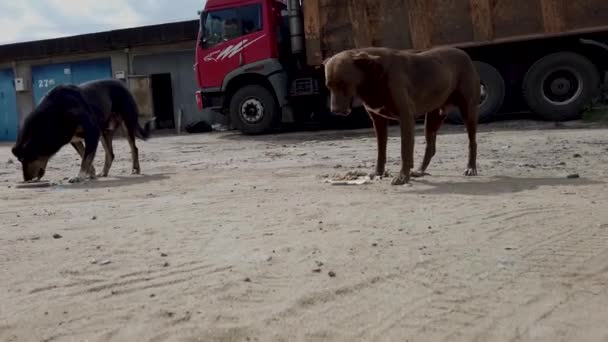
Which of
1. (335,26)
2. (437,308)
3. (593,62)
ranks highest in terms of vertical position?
(335,26)

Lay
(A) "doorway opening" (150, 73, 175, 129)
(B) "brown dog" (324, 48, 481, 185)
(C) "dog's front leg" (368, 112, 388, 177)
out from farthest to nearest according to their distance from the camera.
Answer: (A) "doorway opening" (150, 73, 175, 129) → (C) "dog's front leg" (368, 112, 388, 177) → (B) "brown dog" (324, 48, 481, 185)

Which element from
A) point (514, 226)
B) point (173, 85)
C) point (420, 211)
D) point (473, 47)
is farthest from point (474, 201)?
point (173, 85)

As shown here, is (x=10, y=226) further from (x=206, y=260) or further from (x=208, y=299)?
(x=208, y=299)

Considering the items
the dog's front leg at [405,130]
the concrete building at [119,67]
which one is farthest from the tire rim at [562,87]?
the concrete building at [119,67]

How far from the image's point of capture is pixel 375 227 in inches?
164

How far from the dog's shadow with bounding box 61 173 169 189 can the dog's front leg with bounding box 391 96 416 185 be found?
311 centimetres

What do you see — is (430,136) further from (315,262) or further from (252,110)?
(252,110)

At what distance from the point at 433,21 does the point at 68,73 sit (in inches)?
608

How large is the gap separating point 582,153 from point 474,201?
375cm

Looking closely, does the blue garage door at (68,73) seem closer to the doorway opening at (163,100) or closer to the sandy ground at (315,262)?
the doorway opening at (163,100)

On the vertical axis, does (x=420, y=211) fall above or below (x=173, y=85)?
below

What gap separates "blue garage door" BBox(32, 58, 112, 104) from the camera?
2361cm

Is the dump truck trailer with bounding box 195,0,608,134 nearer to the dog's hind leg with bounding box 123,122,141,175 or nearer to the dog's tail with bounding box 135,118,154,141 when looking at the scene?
the dog's tail with bounding box 135,118,154,141

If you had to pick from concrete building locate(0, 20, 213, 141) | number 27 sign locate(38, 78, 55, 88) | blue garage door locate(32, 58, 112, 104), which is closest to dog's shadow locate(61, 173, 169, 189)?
concrete building locate(0, 20, 213, 141)
